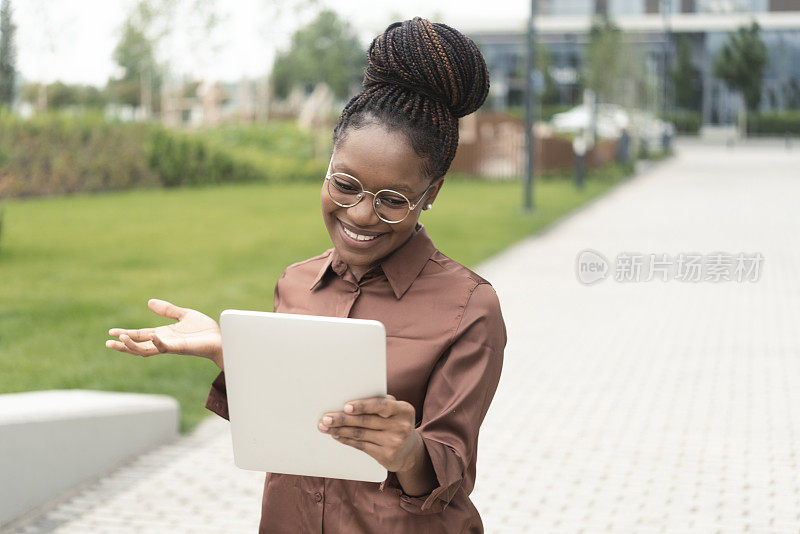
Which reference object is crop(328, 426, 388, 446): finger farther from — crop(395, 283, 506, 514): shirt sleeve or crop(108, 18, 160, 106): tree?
crop(108, 18, 160, 106): tree

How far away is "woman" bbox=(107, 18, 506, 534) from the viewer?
1.77 meters

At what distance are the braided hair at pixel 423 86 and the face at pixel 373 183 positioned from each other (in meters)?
0.02

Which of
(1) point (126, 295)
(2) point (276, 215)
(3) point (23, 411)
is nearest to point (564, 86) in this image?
(2) point (276, 215)

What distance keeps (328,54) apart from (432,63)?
43.5m

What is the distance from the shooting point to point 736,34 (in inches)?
454

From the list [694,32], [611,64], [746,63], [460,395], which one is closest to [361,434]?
[460,395]

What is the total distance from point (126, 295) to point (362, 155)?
27.7 ft

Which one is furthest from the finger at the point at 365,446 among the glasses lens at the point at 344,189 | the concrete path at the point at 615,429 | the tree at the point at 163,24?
the tree at the point at 163,24

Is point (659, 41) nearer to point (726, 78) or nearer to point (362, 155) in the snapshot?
point (726, 78)

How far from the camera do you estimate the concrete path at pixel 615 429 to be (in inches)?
186

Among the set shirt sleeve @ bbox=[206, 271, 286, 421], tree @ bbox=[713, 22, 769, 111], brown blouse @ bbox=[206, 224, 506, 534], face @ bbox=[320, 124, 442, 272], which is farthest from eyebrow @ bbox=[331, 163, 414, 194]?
tree @ bbox=[713, 22, 769, 111]

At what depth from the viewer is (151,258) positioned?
12531 millimetres

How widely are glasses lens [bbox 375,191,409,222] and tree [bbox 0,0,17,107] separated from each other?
13.8 metres

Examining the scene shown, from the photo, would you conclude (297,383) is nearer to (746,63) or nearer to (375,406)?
(375,406)
